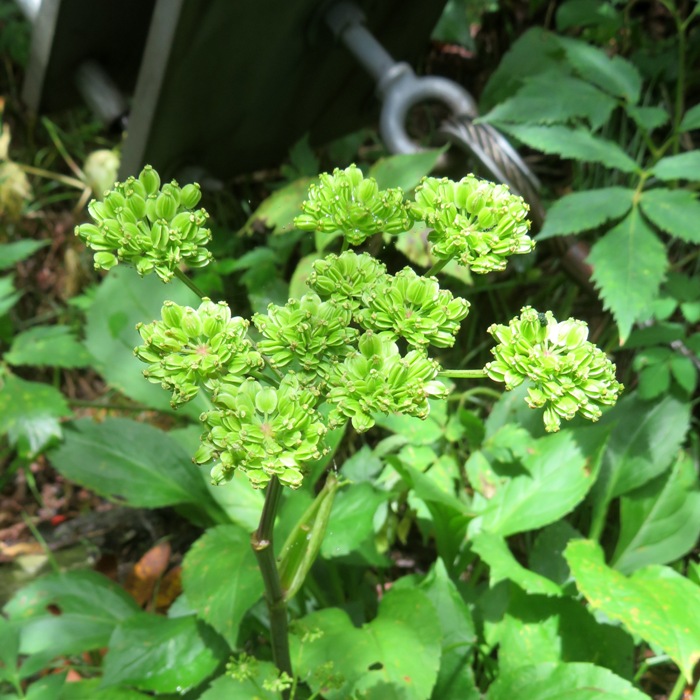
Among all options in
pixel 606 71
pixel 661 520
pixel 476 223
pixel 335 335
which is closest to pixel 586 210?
pixel 606 71

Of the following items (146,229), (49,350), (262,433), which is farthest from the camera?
(49,350)

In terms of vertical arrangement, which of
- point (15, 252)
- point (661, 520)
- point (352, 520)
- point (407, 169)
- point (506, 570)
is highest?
point (15, 252)

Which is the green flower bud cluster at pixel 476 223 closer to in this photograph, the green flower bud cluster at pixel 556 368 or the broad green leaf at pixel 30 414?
the green flower bud cluster at pixel 556 368

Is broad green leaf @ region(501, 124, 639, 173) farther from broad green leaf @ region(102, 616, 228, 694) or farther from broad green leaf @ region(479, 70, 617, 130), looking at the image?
broad green leaf @ region(102, 616, 228, 694)

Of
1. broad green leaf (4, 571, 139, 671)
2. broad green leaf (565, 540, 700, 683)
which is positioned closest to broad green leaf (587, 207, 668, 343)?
broad green leaf (565, 540, 700, 683)

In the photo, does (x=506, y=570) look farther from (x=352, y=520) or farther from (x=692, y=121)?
(x=692, y=121)

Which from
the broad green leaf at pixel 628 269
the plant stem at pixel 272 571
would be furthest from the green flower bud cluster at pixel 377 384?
the broad green leaf at pixel 628 269

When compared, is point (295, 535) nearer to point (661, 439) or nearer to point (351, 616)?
point (351, 616)
